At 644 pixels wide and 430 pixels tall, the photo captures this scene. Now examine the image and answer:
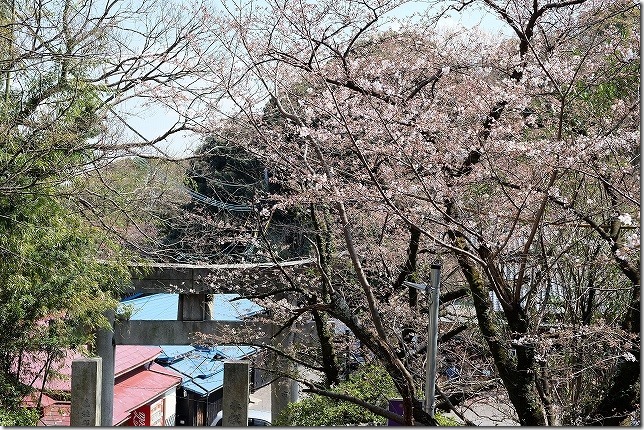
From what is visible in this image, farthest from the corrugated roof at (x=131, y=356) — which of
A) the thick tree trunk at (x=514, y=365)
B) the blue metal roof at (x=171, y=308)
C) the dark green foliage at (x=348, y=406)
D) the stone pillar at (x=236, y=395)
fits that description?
the thick tree trunk at (x=514, y=365)

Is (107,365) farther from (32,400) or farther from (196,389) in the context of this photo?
(196,389)

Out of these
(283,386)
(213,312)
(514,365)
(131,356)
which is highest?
(213,312)

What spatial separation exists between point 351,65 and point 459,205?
1103mm

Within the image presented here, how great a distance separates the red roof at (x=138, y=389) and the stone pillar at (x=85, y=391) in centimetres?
325

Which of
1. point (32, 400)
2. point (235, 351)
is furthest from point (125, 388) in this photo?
point (32, 400)

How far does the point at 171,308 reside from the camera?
6.64 metres

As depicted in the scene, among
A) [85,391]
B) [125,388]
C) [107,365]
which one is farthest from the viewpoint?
[125,388]

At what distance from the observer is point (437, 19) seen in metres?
3.99

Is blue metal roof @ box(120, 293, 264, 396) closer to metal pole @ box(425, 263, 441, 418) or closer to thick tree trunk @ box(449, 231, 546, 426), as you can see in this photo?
thick tree trunk @ box(449, 231, 546, 426)

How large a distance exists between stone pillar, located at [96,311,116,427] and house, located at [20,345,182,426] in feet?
0.73

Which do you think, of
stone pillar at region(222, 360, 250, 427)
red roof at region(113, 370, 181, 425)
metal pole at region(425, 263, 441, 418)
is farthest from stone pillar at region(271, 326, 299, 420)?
metal pole at region(425, 263, 441, 418)

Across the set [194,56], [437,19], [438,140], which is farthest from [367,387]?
[194,56]

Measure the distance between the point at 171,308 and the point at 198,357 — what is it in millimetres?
874

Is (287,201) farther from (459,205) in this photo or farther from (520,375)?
(520,375)
